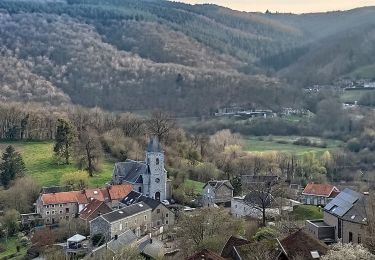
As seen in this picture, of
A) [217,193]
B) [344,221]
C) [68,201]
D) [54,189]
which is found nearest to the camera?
[344,221]

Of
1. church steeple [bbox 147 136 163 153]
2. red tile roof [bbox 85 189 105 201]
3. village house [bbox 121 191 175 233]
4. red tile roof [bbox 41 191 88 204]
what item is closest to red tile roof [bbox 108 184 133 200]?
red tile roof [bbox 85 189 105 201]

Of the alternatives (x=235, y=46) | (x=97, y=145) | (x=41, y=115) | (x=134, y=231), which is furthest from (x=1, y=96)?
(x=235, y=46)

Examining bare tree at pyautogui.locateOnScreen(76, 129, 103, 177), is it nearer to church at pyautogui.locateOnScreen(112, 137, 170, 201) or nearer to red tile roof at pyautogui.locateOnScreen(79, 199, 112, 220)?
church at pyautogui.locateOnScreen(112, 137, 170, 201)

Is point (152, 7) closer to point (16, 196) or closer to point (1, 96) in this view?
point (1, 96)

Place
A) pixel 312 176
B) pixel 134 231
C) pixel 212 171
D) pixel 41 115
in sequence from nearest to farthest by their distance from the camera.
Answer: pixel 134 231, pixel 212 171, pixel 312 176, pixel 41 115

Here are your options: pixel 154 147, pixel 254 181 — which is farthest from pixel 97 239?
pixel 254 181

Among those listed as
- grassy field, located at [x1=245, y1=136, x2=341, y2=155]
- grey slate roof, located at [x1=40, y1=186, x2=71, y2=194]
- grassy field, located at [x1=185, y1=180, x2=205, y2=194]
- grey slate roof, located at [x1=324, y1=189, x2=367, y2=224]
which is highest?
grassy field, located at [x1=245, y1=136, x2=341, y2=155]

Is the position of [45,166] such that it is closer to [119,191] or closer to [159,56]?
[119,191]
